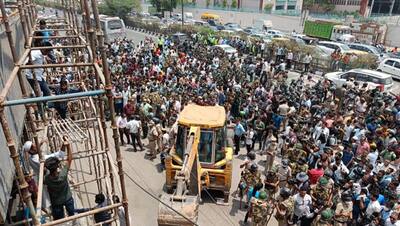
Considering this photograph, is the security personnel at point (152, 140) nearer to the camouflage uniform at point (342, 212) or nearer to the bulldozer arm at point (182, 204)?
the bulldozer arm at point (182, 204)

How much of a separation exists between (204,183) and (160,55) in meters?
14.7

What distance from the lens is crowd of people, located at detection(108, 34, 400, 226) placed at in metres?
7.12

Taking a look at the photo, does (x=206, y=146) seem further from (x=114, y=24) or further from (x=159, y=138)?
(x=114, y=24)

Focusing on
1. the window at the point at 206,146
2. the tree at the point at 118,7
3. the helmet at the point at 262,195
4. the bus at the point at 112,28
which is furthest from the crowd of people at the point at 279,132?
the tree at the point at 118,7

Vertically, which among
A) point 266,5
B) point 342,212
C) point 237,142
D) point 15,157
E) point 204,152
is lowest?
point 237,142

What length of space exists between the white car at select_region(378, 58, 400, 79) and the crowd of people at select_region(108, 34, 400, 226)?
558 cm

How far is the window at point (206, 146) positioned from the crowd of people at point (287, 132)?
0.88 meters

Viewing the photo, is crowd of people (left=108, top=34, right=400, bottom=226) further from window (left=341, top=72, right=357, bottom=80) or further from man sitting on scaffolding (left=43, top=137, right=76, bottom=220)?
man sitting on scaffolding (left=43, top=137, right=76, bottom=220)

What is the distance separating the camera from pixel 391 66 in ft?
68.0

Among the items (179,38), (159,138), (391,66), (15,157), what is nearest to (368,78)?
(391,66)

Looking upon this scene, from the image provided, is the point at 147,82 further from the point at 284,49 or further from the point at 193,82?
the point at 284,49

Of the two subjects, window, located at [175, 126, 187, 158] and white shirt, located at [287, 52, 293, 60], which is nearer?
window, located at [175, 126, 187, 158]

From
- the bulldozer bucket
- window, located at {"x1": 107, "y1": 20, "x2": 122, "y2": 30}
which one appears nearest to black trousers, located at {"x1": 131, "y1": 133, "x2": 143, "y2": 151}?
the bulldozer bucket

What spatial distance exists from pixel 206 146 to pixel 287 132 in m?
3.57
